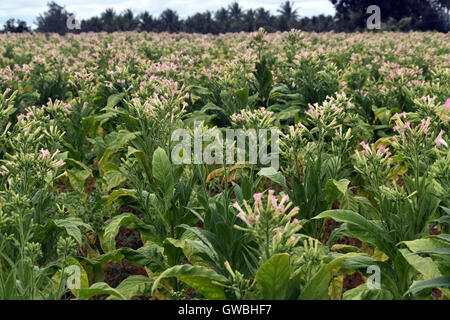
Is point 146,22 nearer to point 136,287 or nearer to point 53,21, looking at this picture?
point 53,21

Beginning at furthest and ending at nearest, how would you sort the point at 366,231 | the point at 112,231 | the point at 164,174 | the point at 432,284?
the point at 164,174
the point at 112,231
the point at 366,231
the point at 432,284

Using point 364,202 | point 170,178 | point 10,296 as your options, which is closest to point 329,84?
point 364,202

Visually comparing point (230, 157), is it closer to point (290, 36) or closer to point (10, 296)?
point (10, 296)

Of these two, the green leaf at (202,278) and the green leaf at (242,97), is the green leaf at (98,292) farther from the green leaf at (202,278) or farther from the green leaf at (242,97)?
the green leaf at (242,97)

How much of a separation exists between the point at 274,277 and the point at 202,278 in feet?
1.88

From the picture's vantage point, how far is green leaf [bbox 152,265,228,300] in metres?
3.08

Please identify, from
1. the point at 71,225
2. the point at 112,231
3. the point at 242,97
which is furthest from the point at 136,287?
the point at 242,97

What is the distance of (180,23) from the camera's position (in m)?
48.2

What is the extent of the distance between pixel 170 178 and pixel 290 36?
7.11 metres

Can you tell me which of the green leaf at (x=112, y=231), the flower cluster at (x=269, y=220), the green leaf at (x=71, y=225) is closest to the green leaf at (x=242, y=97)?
the green leaf at (x=112, y=231)

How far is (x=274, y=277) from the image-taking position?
9.02 feet

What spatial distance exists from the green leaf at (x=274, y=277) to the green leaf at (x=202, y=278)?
0.33 m

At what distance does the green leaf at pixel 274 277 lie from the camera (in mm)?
2660
